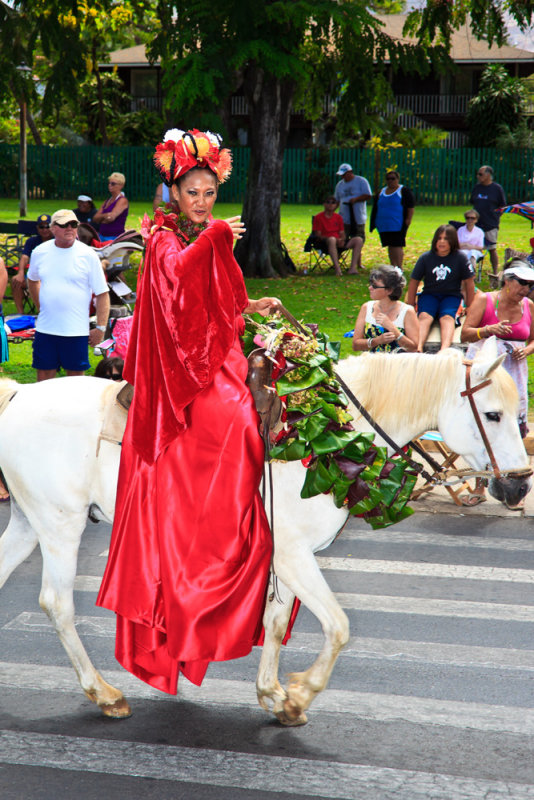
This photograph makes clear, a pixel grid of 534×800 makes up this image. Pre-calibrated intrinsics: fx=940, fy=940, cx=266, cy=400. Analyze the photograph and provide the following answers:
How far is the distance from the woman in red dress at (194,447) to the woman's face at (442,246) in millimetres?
6571

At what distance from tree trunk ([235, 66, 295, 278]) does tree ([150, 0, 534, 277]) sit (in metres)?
0.02

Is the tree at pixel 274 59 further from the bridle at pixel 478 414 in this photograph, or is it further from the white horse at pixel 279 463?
the bridle at pixel 478 414

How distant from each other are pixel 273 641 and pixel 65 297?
523 cm

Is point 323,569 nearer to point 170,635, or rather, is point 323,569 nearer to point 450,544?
point 450,544

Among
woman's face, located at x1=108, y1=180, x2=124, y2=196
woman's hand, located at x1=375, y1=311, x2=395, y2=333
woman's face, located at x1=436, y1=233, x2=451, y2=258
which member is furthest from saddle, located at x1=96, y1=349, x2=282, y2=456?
woman's face, located at x1=108, y1=180, x2=124, y2=196

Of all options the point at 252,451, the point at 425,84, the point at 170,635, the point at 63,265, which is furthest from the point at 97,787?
the point at 425,84

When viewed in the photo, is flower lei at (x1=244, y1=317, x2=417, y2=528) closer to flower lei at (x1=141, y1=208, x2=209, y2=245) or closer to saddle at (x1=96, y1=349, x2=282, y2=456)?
saddle at (x1=96, y1=349, x2=282, y2=456)

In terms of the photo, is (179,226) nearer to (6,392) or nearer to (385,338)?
(6,392)

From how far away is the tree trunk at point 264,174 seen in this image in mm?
19016

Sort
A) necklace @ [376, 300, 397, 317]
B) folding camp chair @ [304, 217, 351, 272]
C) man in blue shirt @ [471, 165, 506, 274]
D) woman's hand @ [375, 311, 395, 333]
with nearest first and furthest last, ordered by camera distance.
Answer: woman's hand @ [375, 311, 395, 333], necklace @ [376, 300, 397, 317], man in blue shirt @ [471, 165, 506, 274], folding camp chair @ [304, 217, 351, 272]

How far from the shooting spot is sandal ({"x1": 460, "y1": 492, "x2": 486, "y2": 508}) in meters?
8.17

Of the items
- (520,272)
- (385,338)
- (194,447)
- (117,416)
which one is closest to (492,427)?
(194,447)

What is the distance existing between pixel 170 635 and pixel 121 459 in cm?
85

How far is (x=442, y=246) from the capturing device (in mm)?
10531
